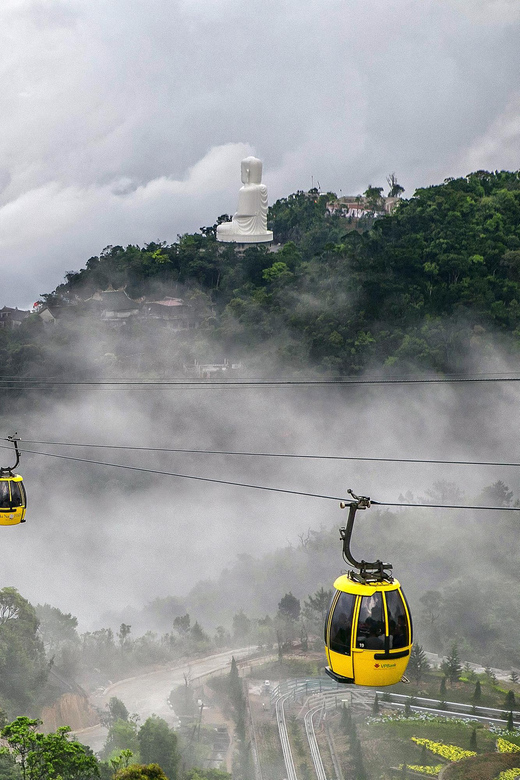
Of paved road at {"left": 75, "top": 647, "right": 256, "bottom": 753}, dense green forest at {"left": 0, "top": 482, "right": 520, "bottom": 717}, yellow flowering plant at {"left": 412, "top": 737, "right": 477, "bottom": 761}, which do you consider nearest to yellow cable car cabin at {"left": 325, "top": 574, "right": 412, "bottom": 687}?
yellow flowering plant at {"left": 412, "top": 737, "right": 477, "bottom": 761}

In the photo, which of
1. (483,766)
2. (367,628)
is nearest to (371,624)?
(367,628)

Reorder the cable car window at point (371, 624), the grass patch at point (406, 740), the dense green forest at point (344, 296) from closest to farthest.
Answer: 1. the cable car window at point (371, 624)
2. the grass patch at point (406, 740)
3. the dense green forest at point (344, 296)

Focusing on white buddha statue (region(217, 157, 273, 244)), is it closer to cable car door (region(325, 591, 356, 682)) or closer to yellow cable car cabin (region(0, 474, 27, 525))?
yellow cable car cabin (region(0, 474, 27, 525))

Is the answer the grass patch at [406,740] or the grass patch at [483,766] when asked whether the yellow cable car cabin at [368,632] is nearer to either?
the grass patch at [483,766]

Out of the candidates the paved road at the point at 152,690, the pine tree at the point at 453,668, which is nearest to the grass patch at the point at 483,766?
the pine tree at the point at 453,668

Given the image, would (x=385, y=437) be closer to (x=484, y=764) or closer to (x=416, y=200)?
(x=416, y=200)

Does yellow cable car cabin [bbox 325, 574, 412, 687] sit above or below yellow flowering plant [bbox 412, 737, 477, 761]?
above
